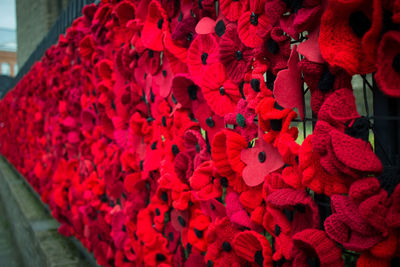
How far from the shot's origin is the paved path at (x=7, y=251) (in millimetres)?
3001

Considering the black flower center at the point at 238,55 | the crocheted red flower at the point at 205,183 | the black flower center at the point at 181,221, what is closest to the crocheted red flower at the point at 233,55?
the black flower center at the point at 238,55

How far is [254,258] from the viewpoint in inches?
34.3

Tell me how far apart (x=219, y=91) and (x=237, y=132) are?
0.11 metres

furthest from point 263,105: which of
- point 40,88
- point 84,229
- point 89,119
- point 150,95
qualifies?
point 40,88

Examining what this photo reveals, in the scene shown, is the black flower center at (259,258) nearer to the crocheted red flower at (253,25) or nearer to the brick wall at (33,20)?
the crocheted red flower at (253,25)

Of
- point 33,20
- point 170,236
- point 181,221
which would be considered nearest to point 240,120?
point 181,221

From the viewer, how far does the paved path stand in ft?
9.85

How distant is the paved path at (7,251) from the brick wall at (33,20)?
4.36 meters

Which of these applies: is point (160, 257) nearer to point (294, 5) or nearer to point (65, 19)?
point (294, 5)

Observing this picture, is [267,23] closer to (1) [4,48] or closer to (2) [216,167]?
(2) [216,167]

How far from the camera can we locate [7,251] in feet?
10.7

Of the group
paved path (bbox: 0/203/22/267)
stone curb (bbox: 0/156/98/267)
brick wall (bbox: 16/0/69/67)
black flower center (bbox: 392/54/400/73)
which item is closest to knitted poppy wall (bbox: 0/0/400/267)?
black flower center (bbox: 392/54/400/73)

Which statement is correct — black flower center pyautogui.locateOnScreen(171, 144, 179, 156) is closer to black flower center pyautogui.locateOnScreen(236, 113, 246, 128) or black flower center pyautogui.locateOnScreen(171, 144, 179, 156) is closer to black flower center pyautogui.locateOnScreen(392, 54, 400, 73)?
black flower center pyautogui.locateOnScreen(236, 113, 246, 128)

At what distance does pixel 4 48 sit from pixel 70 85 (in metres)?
24.1
